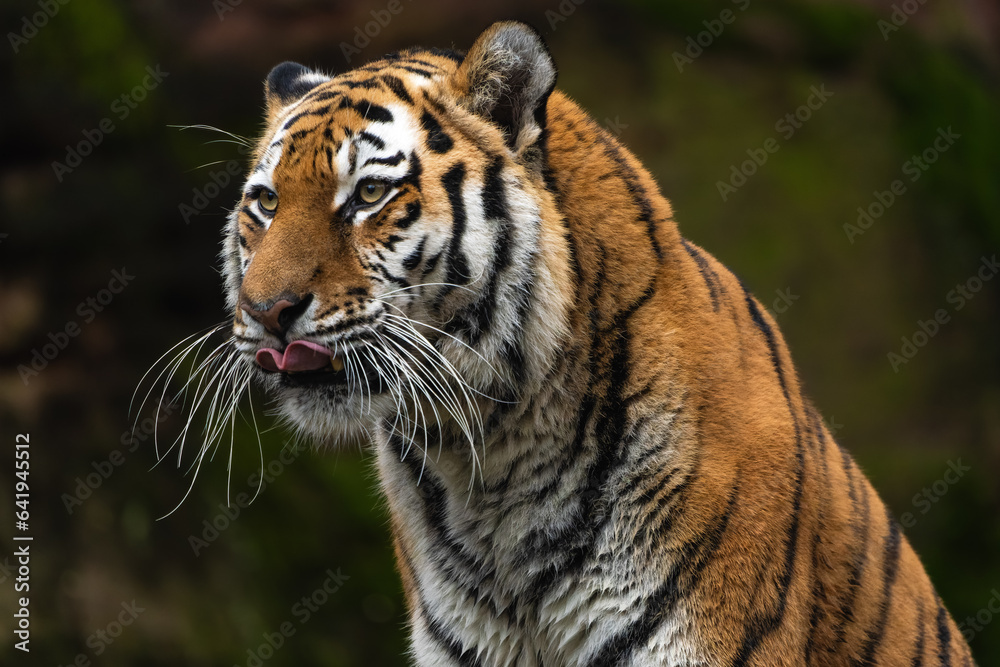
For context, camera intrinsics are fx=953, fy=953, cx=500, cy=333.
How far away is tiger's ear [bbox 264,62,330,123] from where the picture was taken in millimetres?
2699

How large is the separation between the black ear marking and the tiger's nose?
84 centimetres

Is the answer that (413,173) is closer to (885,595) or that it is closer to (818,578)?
(818,578)

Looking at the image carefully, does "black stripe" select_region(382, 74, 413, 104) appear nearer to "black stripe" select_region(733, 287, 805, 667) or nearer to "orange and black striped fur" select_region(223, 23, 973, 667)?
"orange and black striped fur" select_region(223, 23, 973, 667)

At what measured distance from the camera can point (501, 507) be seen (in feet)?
7.61

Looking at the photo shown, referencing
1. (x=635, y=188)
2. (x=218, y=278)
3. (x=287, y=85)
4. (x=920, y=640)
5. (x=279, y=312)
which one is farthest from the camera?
(x=218, y=278)

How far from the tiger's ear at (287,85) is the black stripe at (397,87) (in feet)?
1.29

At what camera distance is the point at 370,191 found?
2178mm

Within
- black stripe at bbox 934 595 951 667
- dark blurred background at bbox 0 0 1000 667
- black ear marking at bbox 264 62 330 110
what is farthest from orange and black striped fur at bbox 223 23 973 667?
dark blurred background at bbox 0 0 1000 667

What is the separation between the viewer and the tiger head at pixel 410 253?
211 centimetres

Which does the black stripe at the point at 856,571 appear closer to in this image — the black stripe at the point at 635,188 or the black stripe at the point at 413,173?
the black stripe at the point at 635,188

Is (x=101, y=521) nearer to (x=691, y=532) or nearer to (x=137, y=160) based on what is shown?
(x=137, y=160)

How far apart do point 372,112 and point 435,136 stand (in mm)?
171

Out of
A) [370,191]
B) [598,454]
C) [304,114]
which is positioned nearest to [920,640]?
[598,454]

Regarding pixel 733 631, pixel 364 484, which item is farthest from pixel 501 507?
pixel 364 484
